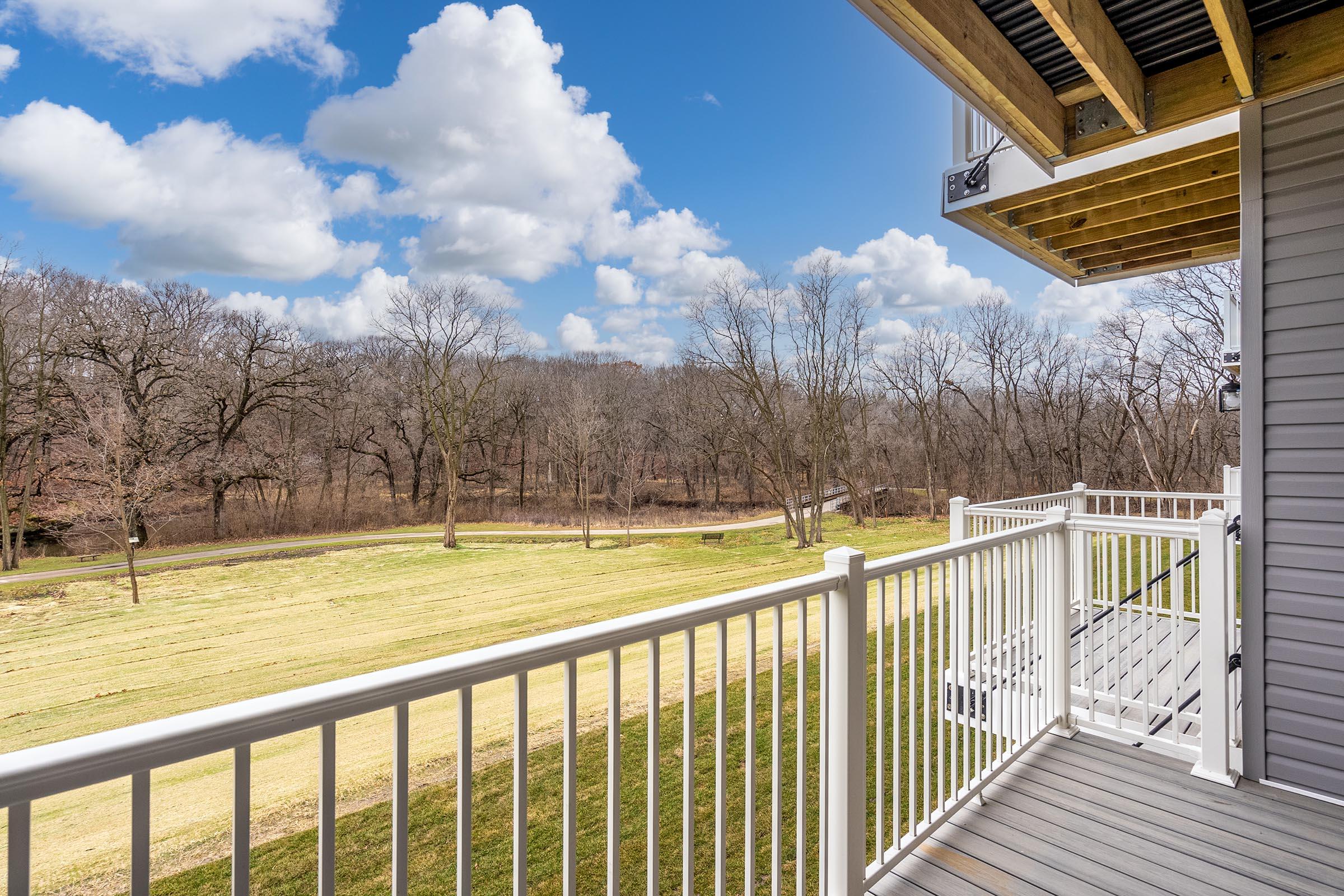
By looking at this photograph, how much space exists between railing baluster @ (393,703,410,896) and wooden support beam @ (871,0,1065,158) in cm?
184

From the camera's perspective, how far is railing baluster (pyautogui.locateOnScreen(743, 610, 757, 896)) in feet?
4.11

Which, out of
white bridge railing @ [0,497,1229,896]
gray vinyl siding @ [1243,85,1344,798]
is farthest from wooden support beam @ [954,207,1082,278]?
white bridge railing @ [0,497,1229,896]

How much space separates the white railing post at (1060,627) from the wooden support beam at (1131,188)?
1.56 meters

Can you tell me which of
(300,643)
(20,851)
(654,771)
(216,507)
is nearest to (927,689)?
(654,771)

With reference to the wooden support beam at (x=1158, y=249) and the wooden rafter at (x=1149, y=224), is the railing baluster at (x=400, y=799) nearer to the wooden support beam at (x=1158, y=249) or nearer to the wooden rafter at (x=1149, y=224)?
the wooden rafter at (x=1149, y=224)

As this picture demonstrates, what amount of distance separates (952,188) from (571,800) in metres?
3.23

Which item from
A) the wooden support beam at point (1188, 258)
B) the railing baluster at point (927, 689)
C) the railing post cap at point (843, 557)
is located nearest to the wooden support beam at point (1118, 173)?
the wooden support beam at point (1188, 258)

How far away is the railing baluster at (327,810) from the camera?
71 centimetres

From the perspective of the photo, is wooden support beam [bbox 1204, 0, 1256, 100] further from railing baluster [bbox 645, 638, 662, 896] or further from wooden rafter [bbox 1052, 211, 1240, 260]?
railing baluster [bbox 645, 638, 662, 896]

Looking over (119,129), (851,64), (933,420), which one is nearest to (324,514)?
(119,129)

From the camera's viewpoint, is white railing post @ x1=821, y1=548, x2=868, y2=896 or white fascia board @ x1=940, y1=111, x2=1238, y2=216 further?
white fascia board @ x1=940, y1=111, x2=1238, y2=216

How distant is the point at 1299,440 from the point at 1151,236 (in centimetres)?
204

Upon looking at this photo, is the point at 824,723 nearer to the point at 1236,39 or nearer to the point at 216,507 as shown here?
the point at 1236,39

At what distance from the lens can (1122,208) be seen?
10.6ft
